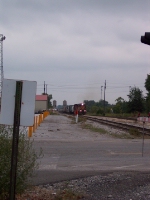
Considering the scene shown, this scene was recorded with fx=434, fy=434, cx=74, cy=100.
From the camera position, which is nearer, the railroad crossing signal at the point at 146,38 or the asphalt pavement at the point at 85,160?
the railroad crossing signal at the point at 146,38

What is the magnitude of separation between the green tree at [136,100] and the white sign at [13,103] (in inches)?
3648

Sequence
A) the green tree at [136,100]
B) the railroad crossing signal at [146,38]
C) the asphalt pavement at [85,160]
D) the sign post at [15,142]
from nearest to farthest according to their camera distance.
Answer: the sign post at [15,142], the railroad crossing signal at [146,38], the asphalt pavement at [85,160], the green tree at [136,100]

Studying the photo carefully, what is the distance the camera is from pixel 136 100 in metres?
101

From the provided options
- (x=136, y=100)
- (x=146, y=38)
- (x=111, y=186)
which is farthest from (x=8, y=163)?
(x=136, y=100)

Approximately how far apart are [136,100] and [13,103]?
94926 millimetres

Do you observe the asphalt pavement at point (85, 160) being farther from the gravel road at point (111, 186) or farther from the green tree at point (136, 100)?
the green tree at point (136, 100)

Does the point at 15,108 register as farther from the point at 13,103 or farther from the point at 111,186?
the point at 111,186

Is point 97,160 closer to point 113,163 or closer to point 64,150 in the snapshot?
point 113,163

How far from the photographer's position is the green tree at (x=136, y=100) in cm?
9919

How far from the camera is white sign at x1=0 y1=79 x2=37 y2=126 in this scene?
6828 mm

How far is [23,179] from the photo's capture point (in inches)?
310

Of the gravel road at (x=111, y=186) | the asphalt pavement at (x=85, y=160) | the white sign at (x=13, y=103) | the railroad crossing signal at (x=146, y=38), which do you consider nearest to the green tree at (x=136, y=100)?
the asphalt pavement at (x=85, y=160)

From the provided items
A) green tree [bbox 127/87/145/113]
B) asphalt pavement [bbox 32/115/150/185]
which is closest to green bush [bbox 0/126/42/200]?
asphalt pavement [bbox 32/115/150/185]

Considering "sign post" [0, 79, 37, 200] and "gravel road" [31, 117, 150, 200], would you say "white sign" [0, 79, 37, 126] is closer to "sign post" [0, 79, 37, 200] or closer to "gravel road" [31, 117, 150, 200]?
"sign post" [0, 79, 37, 200]
